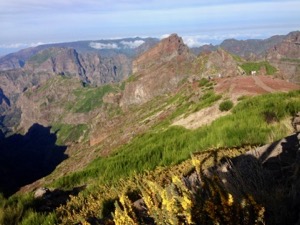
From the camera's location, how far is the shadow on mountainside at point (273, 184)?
14.1 ft

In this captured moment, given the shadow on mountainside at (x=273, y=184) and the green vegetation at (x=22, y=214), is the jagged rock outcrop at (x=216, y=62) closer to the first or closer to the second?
the green vegetation at (x=22, y=214)

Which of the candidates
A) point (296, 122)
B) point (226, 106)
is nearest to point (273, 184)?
point (296, 122)

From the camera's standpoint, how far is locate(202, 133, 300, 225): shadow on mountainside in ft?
14.1

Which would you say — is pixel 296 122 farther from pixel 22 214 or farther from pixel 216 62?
pixel 216 62

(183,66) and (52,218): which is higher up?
(52,218)

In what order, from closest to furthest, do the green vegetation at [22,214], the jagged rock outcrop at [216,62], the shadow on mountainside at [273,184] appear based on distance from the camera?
the shadow on mountainside at [273,184], the green vegetation at [22,214], the jagged rock outcrop at [216,62]

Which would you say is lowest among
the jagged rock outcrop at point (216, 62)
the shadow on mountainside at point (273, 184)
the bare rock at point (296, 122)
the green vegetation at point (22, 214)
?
the jagged rock outcrop at point (216, 62)

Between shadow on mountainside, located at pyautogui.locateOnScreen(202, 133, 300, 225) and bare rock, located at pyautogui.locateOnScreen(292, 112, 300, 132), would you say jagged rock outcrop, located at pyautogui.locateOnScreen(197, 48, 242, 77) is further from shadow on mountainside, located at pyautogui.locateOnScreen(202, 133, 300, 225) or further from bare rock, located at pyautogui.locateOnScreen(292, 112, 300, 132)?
shadow on mountainside, located at pyautogui.locateOnScreen(202, 133, 300, 225)

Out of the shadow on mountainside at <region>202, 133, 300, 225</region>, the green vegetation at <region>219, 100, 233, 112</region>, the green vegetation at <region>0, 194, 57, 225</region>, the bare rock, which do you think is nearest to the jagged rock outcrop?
the green vegetation at <region>219, 100, 233, 112</region>

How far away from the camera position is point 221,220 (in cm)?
395

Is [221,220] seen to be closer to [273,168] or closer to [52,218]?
[273,168]

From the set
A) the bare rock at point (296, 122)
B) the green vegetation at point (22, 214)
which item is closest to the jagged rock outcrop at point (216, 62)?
the bare rock at point (296, 122)

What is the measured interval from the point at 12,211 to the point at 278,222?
6842 millimetres

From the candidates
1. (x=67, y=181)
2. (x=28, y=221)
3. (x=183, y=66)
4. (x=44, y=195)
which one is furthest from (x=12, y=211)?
(x=183, y=66)
